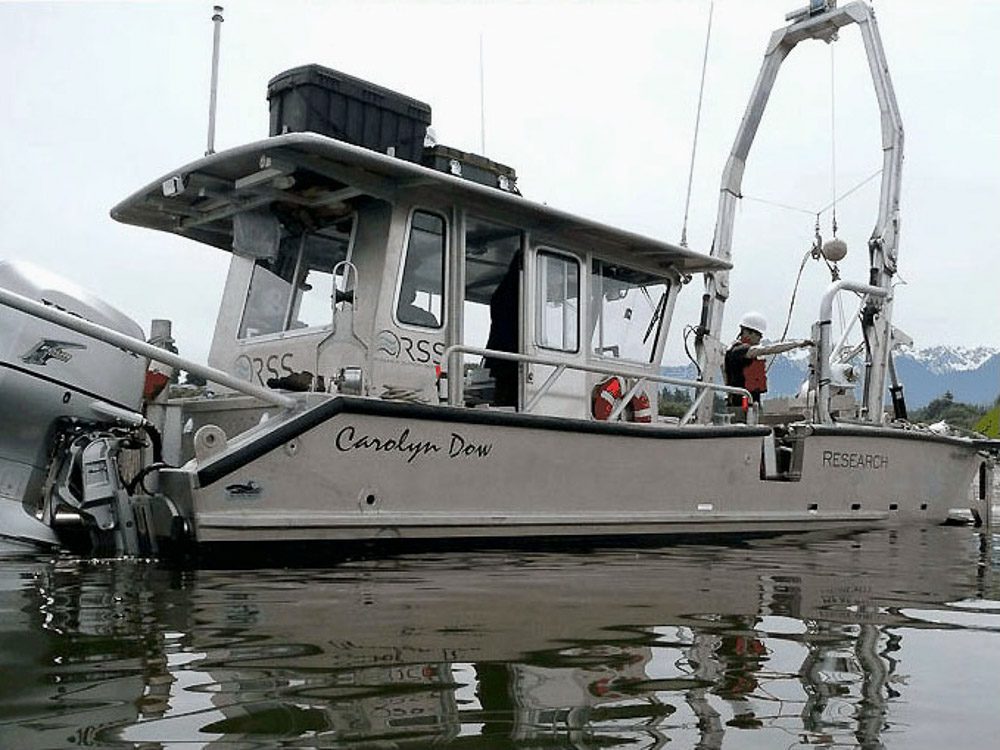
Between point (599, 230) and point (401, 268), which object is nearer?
point (401, 268)

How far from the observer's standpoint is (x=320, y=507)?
503 cm

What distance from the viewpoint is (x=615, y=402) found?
6.91m

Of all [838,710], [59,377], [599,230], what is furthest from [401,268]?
[838,710]

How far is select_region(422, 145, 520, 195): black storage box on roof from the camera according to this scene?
21.0 feet

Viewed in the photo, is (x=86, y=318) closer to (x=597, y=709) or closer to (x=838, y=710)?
(x=597, y=709)

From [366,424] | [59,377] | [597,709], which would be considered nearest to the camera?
[597,709]

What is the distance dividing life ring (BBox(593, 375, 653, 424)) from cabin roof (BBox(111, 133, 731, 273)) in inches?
39.7

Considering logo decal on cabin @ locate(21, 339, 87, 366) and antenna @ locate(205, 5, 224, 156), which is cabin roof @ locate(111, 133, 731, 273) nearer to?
antenna @ locate(205, 5, 224, 156)

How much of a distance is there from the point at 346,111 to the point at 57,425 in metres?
2.62

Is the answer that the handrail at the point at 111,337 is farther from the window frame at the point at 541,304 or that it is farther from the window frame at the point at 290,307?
the window frame at the point at 541,304

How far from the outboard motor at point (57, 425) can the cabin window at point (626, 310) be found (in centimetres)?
347

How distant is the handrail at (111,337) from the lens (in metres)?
4.22

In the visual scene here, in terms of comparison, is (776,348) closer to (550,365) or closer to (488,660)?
(550,365)

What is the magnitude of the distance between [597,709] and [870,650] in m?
1.05
